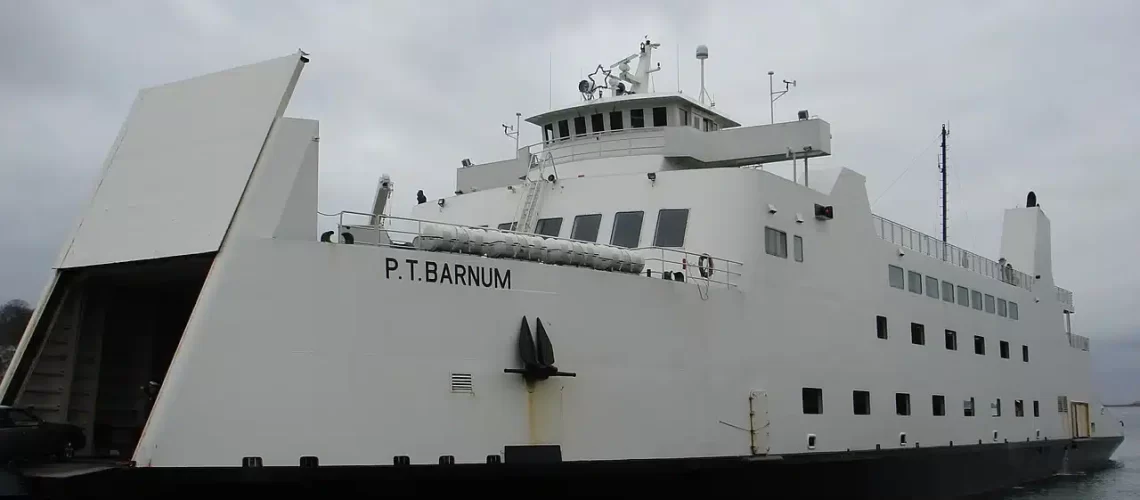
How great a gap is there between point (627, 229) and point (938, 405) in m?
8.01

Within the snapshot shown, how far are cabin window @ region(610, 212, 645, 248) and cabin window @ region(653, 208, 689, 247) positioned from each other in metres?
0.28

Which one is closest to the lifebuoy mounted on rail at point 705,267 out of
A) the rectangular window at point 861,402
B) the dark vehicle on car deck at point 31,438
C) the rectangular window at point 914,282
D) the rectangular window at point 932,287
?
the rectangular window at point 861,402

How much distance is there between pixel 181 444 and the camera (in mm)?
9773

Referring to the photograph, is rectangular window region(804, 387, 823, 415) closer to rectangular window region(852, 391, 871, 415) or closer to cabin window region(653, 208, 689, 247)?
rectangular window region(852, 391, 871, 415)

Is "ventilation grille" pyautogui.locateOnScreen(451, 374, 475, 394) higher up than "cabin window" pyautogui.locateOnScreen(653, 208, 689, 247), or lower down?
lower down

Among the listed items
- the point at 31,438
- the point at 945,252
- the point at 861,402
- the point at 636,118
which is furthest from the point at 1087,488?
the point at 31,438

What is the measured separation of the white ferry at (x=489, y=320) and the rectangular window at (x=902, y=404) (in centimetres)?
10

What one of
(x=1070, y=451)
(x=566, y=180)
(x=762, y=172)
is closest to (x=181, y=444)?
(x=566, y=180)

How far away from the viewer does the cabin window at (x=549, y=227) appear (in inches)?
624

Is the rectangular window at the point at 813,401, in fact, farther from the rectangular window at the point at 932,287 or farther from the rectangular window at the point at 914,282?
the rectangular window at the point at 932,287

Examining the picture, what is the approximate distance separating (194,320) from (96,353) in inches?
114

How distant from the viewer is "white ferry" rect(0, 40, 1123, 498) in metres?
10.3

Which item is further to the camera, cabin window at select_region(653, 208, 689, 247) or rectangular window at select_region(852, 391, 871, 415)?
rectangular window at select_region(852, 391, 871, 415)

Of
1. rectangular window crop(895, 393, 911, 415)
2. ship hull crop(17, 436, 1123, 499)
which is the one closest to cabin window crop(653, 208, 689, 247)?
ship hull crop(17, 436, 1123, 499)
